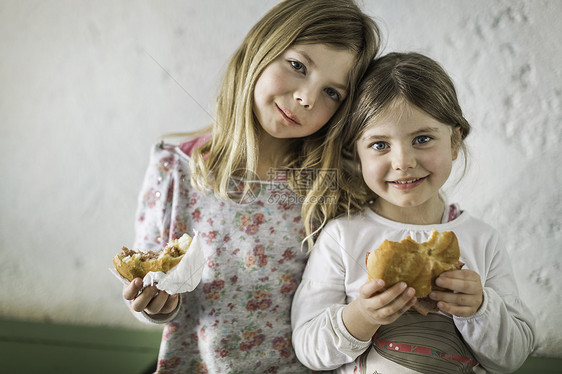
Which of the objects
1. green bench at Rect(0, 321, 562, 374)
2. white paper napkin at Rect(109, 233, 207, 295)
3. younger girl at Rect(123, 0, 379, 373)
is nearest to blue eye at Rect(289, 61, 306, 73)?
younger girl at Rect(123, 0, 379, 373)

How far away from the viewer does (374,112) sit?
0.77 metres

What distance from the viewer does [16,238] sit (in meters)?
1.06

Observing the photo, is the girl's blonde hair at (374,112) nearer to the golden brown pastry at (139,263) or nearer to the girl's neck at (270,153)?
the girl's neck at (270,153)

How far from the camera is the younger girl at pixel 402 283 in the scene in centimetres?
70

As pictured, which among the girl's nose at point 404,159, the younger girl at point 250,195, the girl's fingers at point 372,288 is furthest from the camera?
the younger girl at point 250,195

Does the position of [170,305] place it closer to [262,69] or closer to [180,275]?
[180,275]

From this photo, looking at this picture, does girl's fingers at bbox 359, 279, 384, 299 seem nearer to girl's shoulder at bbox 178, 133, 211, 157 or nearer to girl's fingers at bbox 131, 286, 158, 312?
girl's fingers at bbox 131, 286, 158, 312

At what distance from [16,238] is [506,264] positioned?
106 cm

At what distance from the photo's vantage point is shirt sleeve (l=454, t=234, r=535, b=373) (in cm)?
70

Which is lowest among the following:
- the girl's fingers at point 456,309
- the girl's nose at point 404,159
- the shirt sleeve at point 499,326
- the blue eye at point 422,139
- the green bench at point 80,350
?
the green bench at point 80,350

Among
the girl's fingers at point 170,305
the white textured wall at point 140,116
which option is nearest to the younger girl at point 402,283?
the white textured wall at point 140,116

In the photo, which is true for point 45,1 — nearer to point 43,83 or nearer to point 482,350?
point 43,83

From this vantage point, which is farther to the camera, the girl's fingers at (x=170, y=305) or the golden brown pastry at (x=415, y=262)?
the girl's fingers at (x=170, y=305)

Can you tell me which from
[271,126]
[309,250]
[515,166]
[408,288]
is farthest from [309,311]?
[515,166]
